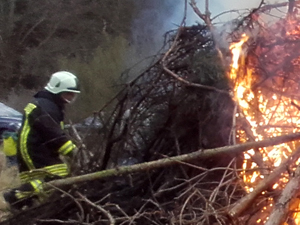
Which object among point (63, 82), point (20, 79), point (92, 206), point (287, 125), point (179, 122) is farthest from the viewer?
point (20, 79)

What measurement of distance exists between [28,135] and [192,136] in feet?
4.45

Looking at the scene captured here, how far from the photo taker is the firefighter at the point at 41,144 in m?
4.33

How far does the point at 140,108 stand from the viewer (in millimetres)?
4441

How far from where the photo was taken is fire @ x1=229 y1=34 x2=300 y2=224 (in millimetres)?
3734

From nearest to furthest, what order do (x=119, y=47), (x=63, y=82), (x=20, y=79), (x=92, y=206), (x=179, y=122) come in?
1. (x=92, y=206)
2. (x=179, y=122)
3. (x=63, y=82)
4. (x=119, y=47)
5. (x=20, y=79)

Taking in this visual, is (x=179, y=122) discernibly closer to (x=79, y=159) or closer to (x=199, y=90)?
(x=199, y=90)

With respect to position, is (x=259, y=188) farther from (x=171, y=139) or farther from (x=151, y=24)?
(x=151, y=24)

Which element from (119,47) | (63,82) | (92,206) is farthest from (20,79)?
(92,206)

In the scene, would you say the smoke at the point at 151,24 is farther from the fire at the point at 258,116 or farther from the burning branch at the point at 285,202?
Answer: the burning branch at the point at 285,202

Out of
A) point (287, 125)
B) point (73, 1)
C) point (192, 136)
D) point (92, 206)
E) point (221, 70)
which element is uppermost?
point (73, 1)

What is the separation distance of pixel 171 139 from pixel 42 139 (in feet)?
3.54

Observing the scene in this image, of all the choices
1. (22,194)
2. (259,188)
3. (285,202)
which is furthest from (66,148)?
(285,202)

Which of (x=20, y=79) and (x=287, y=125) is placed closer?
(x=287, y=125)

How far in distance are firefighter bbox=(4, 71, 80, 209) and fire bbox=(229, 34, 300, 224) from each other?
143 cm
